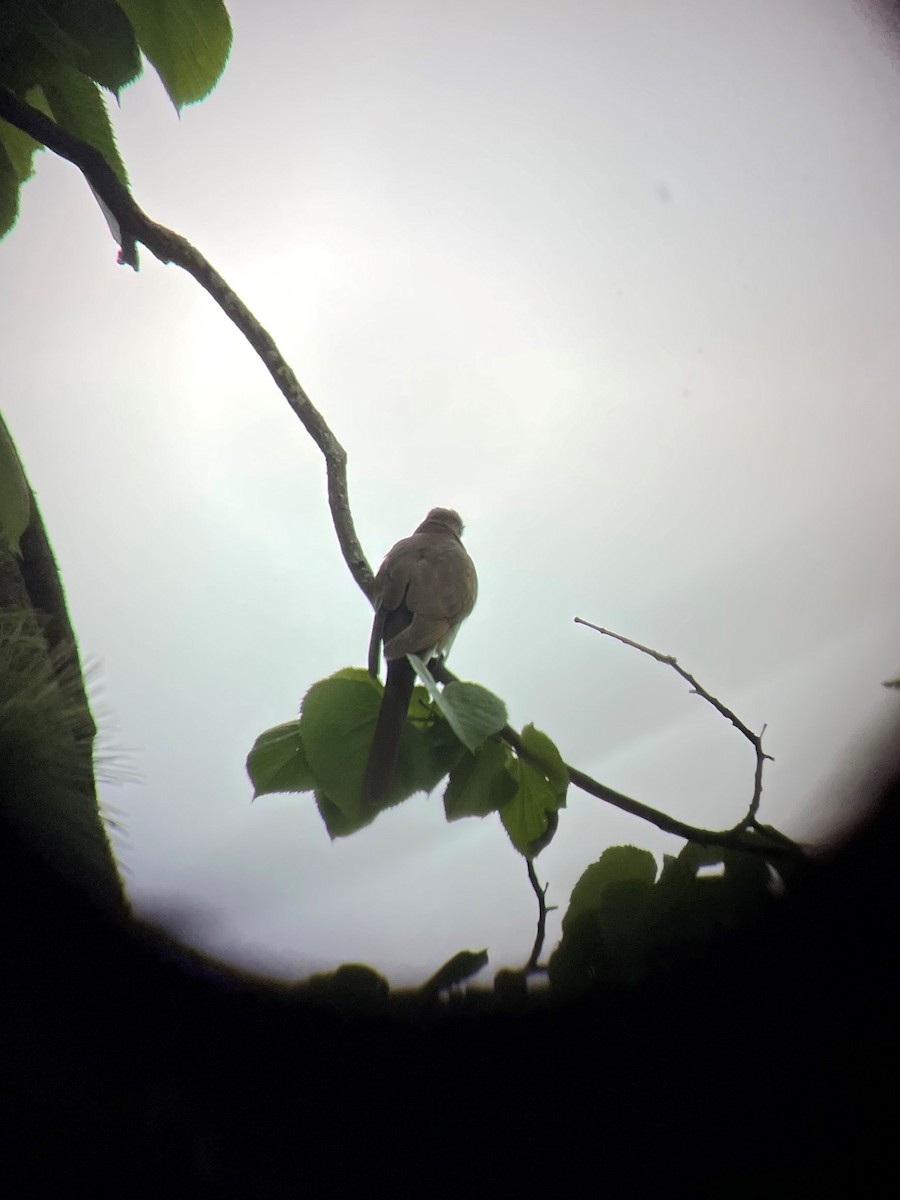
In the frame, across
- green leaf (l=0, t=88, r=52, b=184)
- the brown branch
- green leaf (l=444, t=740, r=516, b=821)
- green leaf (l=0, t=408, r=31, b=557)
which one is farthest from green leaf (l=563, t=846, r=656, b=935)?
green leaf (l=0, t=88, r=52, b=184)

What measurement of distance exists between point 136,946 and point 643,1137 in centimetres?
51

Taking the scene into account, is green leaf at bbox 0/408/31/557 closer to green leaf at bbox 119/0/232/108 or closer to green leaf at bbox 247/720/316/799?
green leaf at bbox 247/720/316/799

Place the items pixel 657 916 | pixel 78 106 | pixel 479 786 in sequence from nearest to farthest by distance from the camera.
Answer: pixel 657 916, pixel 479 786, pixel 78 106

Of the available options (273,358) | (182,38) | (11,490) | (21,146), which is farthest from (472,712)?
(21,146)

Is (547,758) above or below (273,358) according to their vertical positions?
below

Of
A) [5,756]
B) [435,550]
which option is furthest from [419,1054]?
[435,550]

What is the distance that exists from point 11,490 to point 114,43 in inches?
23.8

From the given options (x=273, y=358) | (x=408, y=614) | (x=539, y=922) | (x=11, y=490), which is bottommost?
(x=539, y=922)

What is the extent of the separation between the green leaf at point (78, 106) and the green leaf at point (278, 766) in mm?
917

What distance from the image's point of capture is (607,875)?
804 mm

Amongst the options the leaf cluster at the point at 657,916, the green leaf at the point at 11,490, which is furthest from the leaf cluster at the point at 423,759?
the green leaf at the point at 11,490

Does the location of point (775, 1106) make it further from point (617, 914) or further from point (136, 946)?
point (136, 946)

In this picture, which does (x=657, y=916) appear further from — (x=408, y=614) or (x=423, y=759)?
(x=408, y=614)

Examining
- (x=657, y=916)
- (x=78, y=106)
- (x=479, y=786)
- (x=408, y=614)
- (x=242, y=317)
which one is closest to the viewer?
(x=657, y=916)
